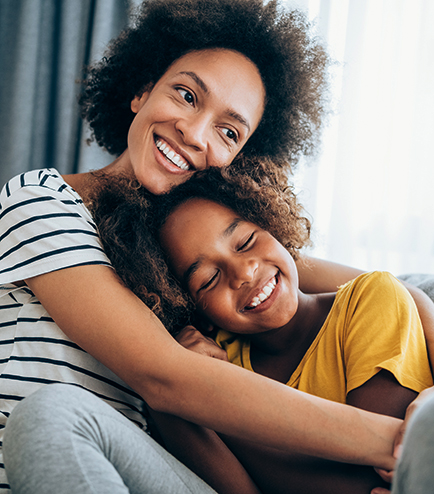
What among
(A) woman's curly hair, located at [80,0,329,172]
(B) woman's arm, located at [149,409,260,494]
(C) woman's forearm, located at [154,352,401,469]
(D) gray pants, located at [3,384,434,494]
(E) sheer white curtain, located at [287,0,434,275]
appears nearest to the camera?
(D) gray pants, located at [3,384,434,494]

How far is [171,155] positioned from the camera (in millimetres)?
1148

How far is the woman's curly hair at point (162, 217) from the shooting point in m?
0.97

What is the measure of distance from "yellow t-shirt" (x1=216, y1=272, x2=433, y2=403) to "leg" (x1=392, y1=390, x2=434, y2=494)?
361mm

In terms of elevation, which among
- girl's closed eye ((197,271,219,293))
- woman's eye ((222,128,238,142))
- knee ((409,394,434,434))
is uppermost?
woman's eye ((222,128,238,142))

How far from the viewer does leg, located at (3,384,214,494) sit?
58 centimetres

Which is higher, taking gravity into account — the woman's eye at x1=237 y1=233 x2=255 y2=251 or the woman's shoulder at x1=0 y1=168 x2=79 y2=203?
the woman's shoulder at x1=0 y1=168 x2=79 y2=203

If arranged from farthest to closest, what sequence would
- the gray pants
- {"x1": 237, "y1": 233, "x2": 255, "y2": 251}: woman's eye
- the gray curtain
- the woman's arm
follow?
the gray curtain < {"x1": 237, "y1": 233, "x2": 255, "y2": 251}: woman's eye < the woman's arm < the gray pants

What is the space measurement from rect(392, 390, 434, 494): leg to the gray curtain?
6.00 feet

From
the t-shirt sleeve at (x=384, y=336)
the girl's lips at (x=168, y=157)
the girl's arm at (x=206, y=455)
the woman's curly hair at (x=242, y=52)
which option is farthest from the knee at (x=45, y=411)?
the woman's curly hair at (x=242, y=52)

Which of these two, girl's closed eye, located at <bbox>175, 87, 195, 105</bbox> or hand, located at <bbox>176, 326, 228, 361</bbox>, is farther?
girl's closed eye, located at <bbox>175, 87, 195, 105</bbox>

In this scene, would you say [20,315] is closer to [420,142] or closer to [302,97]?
[302,97]

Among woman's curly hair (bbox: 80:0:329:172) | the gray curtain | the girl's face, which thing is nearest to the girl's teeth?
the girl's face

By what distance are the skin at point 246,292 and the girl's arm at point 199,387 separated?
0.53ft

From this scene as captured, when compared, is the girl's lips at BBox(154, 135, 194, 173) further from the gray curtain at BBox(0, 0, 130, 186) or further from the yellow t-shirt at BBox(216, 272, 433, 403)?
the gray curtain at BBox(0, 0, 130, 186)
